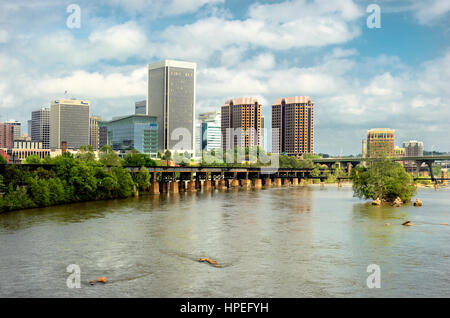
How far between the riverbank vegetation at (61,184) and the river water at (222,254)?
481 cm

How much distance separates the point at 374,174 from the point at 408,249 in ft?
173

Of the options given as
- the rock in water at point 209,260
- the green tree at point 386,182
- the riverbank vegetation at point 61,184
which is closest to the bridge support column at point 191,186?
the riverbank vegetation at point 61,184

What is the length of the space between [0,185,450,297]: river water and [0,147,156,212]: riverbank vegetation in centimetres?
481

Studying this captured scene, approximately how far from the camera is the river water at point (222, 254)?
35812mm

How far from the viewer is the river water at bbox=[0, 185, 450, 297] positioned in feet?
117

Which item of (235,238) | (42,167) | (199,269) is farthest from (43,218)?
(199,269)

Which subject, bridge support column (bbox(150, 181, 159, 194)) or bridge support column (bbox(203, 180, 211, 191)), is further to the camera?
bridge support column (bbox(203, 180, 211, 191))

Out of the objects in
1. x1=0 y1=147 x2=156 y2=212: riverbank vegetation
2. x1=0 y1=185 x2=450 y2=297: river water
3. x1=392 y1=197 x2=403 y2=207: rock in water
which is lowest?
x1=0 y1=185 x2=450 y2=297: river water

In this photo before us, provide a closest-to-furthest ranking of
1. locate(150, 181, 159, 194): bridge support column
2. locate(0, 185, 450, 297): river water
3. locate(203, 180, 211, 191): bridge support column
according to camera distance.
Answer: locate(0, 185, 450, 297): river water
locate(150, 181, 159, 194): bridge support column
locate(203, 180, 211, 191): bridge support column

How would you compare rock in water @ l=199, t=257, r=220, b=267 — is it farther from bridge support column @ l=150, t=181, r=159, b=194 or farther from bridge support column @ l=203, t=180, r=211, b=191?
bridge support column @ l=203, t=180, r=211, b=191

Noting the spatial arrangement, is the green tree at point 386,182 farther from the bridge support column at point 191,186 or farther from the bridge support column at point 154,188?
the bridge support column at point 191,186

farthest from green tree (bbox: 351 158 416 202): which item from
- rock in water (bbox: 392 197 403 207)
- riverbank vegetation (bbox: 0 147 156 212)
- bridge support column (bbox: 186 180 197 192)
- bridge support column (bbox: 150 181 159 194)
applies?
bridge support column (bbox: 186 180 197 192)
